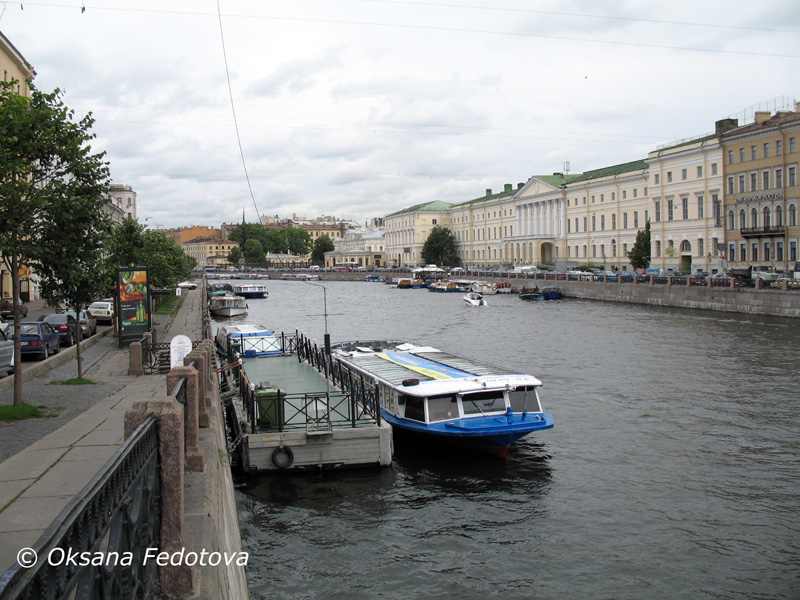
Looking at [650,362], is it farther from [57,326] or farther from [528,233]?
[528,233]

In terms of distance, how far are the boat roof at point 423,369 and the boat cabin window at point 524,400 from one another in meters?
0.32

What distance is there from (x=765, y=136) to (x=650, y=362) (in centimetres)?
4057

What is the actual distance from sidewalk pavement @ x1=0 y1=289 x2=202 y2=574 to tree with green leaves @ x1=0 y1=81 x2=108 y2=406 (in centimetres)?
201

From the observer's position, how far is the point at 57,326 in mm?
27469

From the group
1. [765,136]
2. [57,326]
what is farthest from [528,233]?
[57,326]

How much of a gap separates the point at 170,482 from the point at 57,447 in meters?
6.29

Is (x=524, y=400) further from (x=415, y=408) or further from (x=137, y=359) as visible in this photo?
(x=137, y=359)

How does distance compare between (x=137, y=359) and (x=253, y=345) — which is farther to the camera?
(x=253, y=345)

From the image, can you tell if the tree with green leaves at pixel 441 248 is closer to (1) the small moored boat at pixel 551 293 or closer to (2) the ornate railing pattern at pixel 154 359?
(1) the small moored boat at pixel 551 293

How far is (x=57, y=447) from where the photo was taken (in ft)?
33.7

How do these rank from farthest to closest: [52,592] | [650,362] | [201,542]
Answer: [650,362] < [201,542] < [52,592]

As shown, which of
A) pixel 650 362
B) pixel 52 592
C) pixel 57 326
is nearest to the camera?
pixel 52 592

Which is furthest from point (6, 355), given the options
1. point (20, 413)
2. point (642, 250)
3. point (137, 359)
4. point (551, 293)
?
point (642, 250)

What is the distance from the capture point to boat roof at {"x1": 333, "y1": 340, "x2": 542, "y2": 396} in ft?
55.1
